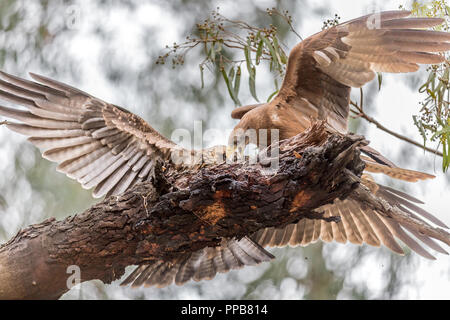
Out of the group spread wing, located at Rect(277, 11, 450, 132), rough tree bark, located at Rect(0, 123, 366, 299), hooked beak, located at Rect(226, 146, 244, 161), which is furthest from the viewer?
hooked beak, located at Rect(226, 146, 244, 161)

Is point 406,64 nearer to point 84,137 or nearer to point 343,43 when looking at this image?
point 343,43

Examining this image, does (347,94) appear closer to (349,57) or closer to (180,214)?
(349,57)

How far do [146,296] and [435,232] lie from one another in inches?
81.8

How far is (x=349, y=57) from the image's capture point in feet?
8.25

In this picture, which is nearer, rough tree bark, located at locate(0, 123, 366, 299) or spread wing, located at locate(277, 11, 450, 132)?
rough tree bark, located at locate(0, 123, 366, 299)

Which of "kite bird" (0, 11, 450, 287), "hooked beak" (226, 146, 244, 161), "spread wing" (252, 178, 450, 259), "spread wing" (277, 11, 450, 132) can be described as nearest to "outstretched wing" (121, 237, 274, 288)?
"kite bird" (0, 11, 450, 287)

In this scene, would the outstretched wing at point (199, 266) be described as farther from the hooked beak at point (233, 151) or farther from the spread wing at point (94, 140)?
the hooked beak at point (233, 151)

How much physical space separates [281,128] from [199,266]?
2.66 ft

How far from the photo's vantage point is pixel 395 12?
7.77 ft

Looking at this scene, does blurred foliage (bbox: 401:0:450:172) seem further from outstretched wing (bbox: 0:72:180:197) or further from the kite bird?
outstretched wing (bbox: 0:72:180:197)

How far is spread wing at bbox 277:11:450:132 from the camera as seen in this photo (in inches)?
92.3

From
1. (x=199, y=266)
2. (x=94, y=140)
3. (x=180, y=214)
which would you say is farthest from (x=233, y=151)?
(x=180, y=214)
